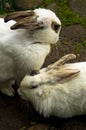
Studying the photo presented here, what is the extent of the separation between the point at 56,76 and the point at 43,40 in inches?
17.0

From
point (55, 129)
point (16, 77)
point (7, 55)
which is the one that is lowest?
point (55, 129)

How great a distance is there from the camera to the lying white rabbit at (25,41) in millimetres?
4719

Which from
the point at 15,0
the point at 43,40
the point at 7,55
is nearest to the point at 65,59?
the point at 43,40

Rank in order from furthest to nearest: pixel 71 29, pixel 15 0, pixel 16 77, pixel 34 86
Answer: pixel 15 0, pixel 71 29, pixel 16 77, pixel 34 86

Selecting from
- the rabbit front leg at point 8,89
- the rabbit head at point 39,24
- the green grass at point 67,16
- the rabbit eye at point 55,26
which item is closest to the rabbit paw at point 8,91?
the rabbit front leg at point 8,89

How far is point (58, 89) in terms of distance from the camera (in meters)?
4.61

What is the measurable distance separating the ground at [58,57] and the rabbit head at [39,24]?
Result: 753mm

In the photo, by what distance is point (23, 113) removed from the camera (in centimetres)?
496

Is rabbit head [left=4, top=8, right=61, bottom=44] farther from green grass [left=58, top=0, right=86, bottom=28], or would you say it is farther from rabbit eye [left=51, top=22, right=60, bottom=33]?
green grass [left=58, top=0, right=86, bottom=28]

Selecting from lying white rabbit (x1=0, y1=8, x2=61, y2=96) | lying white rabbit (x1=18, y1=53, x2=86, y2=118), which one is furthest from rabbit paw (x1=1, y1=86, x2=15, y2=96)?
lying white rabbit (x1=18, y1=53, x2=86, y2=118)

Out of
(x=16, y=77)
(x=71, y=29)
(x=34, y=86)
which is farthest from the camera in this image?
(x=71, y=29)

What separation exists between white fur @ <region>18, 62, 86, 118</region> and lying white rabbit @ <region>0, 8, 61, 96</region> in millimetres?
202

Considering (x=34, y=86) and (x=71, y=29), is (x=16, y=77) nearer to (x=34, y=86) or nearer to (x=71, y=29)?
(x=34, y=86)

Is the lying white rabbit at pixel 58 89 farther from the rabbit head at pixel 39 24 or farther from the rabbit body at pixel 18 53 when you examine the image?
the rabbit head at pixel 39 24
